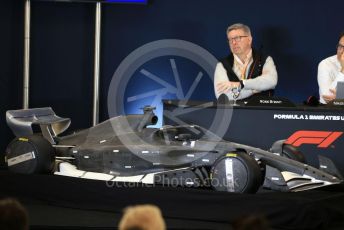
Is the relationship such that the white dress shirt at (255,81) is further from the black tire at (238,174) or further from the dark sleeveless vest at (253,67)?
the black tire at (238,174)

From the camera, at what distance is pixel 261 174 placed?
4.31m

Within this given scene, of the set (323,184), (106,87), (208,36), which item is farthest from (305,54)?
(323,184)

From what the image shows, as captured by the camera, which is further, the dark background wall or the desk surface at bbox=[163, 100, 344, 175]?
the dark background wall

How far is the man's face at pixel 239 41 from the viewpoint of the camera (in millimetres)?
6672

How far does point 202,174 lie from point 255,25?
3.63m

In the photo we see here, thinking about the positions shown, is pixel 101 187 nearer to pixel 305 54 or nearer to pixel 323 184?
pixel 323 184

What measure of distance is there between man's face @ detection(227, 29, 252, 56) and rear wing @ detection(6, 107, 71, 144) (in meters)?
2.01

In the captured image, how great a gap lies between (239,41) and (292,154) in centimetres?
210

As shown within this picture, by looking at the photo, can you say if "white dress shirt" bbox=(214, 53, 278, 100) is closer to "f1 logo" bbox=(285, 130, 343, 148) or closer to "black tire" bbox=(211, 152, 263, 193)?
"f1 logo" bbox=(285, 130, 343, 148)

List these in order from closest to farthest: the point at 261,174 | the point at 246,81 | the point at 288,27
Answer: the point at 261,174 < the point at 246,81 < the point at 288,27

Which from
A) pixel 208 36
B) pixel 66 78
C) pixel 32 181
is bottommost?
pixel 32 181

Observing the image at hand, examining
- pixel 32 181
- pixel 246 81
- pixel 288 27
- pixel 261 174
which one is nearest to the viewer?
pixel 261 174

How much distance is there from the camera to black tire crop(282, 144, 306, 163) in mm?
4836

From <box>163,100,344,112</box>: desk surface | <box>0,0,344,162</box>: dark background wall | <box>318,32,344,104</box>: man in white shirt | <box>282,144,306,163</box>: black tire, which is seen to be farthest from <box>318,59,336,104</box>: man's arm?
<box>282,144,306,163</box>: black tire
